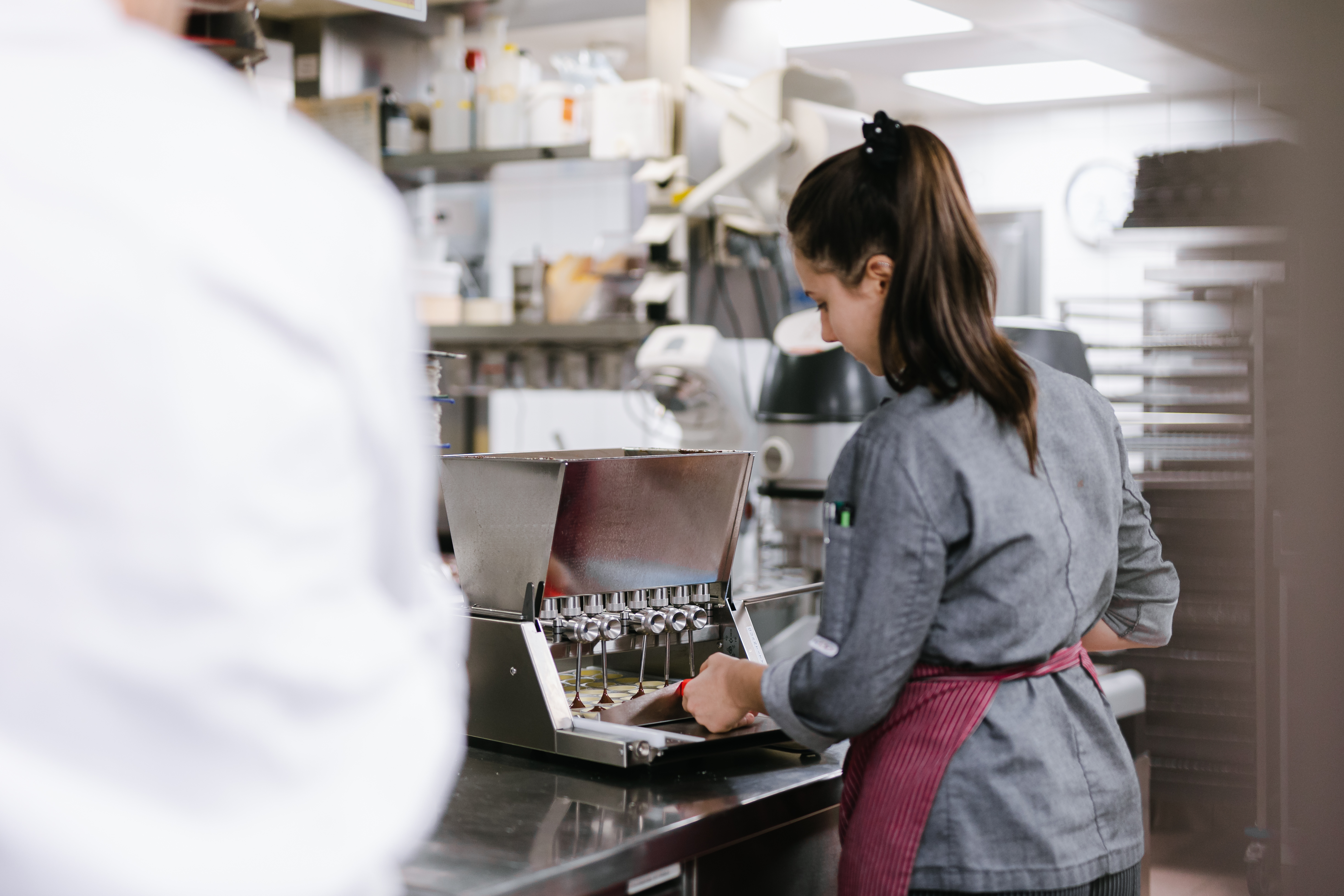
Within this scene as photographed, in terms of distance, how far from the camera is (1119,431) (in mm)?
1400

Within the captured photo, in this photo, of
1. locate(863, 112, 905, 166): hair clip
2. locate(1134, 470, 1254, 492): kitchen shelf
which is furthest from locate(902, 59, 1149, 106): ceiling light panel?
locate(863, 112, 905, 166): hair clip

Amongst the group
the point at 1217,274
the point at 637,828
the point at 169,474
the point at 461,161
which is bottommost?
the point at 637,828

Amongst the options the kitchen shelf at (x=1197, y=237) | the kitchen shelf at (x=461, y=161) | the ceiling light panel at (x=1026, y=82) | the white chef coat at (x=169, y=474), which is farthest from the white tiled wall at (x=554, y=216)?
the white chef coat at (x=169, y=474)

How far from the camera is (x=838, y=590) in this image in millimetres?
1220

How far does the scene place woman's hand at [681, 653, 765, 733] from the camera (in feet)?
4.63

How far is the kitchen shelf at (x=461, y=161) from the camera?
395cm

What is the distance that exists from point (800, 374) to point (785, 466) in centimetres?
23

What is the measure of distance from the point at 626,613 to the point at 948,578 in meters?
0.51

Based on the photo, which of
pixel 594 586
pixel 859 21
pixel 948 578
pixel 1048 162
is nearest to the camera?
pixel 948 578

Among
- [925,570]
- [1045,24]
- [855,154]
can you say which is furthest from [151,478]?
[1045,24]

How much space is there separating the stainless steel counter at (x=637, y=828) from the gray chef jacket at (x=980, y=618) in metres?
0.16

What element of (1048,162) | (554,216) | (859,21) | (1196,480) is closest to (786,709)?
(1196,480)

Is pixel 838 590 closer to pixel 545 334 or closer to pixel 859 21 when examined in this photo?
pixel 545 334

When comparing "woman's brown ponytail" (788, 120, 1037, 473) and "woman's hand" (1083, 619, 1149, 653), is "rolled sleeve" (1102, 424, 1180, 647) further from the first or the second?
"woman's brown ponytail" (788, 120, 1037, 473)
